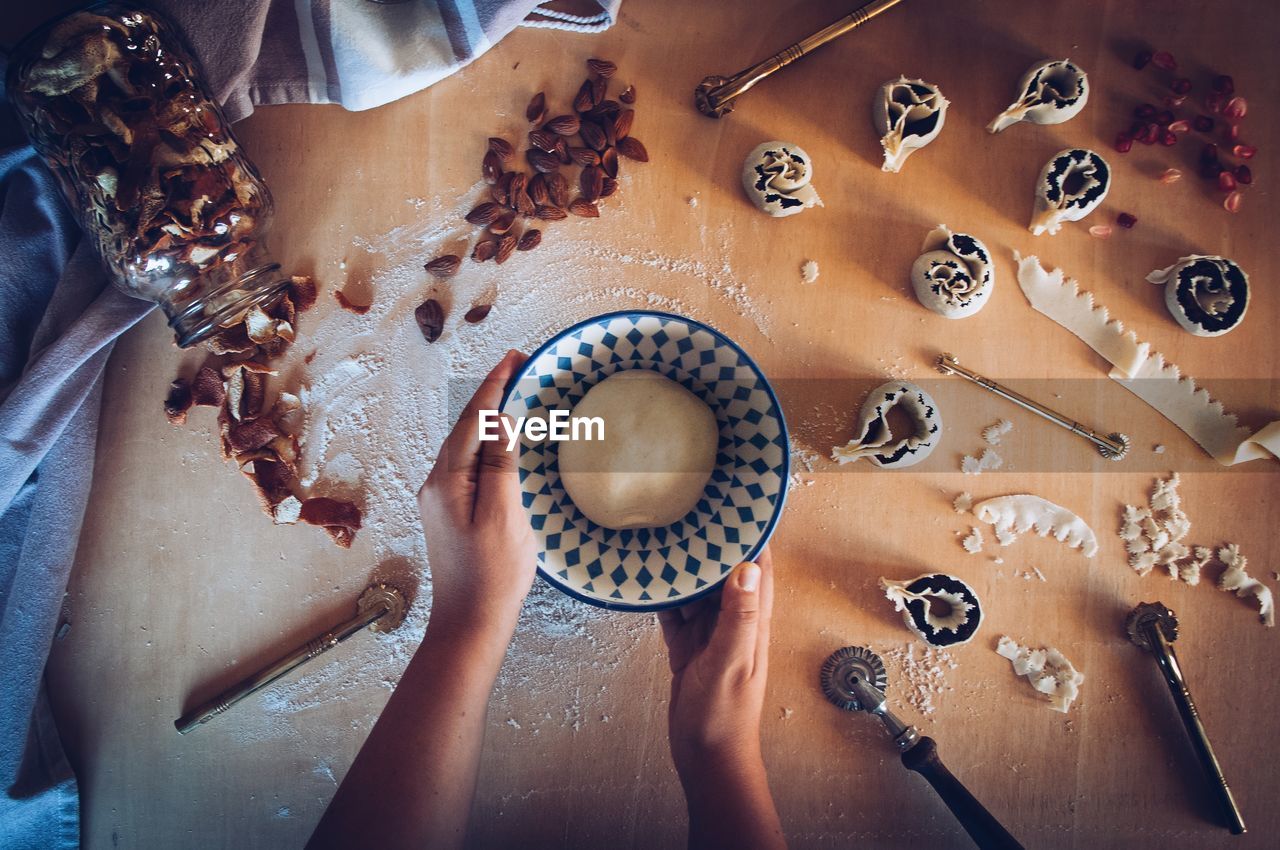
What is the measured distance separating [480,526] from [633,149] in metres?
0.42

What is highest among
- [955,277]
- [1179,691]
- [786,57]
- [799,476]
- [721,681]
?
[786,57]

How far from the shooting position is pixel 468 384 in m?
0.74

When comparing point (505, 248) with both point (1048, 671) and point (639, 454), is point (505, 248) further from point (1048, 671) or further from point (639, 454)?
point (1048, 671)

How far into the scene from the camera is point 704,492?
647 mm

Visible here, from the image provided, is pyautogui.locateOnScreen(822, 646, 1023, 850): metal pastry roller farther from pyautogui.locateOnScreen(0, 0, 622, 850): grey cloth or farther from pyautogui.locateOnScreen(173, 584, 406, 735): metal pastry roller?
pyautogui.locateOnScreen(0, 0, 622, 850): grey cloth

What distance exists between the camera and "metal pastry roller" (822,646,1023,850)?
63cm

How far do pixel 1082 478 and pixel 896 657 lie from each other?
264 mm

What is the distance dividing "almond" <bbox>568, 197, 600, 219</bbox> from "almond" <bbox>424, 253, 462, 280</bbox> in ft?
0.43

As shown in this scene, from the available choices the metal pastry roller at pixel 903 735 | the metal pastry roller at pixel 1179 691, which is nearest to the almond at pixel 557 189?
the metal pastry roller at pixel 903 735

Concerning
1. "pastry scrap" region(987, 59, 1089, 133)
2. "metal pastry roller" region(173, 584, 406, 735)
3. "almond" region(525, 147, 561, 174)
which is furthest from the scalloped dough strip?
"metal pastry roller" region(173, 584, 406, 735)

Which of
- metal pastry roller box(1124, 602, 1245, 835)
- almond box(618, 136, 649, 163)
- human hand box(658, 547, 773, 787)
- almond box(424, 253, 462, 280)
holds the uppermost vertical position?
almond box(618, 136, 649, 163)

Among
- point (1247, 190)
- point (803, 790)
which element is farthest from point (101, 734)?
point (1247, 190)

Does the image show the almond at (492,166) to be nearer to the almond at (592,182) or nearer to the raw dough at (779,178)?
the almond at (592,182)

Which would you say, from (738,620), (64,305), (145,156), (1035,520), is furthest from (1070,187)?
(64,305)
